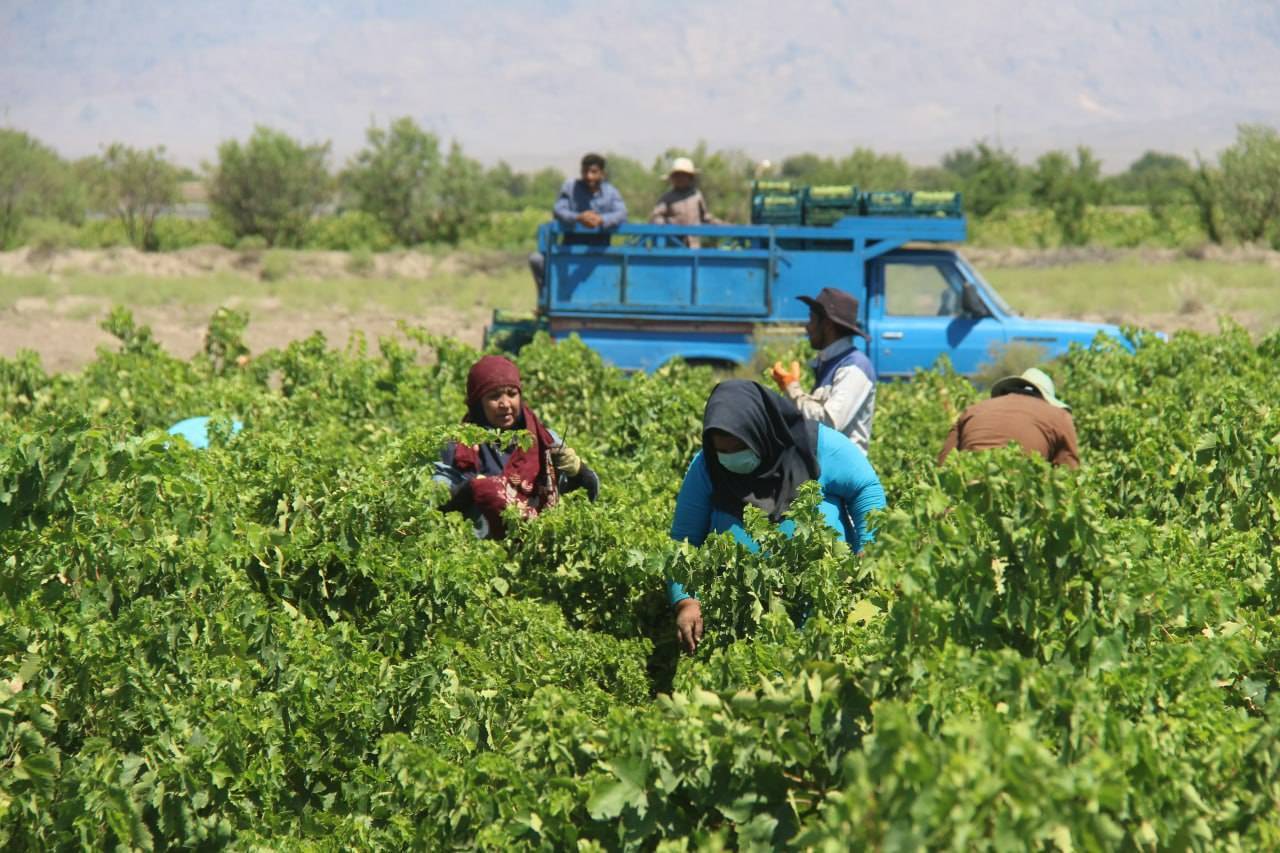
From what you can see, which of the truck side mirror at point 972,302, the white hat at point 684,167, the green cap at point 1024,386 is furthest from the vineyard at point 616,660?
the white hat at point 684,167

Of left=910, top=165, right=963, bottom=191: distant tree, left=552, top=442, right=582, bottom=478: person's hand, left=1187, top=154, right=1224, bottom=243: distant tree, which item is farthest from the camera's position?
left=910, top=165, right=963, bottom=191: distant tree

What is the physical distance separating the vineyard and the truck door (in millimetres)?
5469

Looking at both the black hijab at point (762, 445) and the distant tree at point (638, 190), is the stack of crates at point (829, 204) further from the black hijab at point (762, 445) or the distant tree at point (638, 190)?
the distant tree at point (638, 190)

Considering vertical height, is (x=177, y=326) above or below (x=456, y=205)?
below

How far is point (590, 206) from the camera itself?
494 inches

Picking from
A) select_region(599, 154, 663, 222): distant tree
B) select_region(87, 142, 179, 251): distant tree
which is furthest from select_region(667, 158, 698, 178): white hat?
select_region(87, 142, 179, 251): distant tree

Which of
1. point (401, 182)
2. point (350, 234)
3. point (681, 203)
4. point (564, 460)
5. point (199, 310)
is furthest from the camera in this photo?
point (350, 234)

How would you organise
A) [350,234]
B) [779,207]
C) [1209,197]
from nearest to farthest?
1. [779,207]
2. [1209,197]
3. [350,234]

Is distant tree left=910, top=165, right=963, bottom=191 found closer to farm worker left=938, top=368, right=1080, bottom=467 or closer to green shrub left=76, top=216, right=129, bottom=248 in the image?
green shrub left=76, top=216, right=129, bottom=248

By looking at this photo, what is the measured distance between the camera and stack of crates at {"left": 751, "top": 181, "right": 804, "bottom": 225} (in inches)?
492

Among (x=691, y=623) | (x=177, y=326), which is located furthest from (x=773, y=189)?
(x=177, y=326)

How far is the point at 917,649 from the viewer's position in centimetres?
323

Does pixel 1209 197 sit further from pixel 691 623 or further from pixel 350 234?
pixel 691 623

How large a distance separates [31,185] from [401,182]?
10.4 meters
